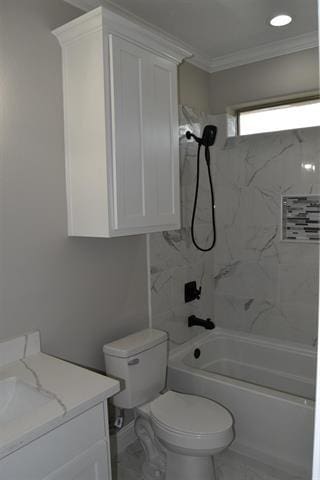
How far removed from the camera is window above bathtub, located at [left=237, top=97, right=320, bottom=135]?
9.19ft

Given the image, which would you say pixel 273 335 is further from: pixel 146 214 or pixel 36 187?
pixel 36 187

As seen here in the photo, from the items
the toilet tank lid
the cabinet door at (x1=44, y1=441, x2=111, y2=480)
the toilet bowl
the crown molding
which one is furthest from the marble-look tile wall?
the cabinet door at (x1=44, y1=441, x2=111, y2=480)

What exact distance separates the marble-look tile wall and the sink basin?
117 cm

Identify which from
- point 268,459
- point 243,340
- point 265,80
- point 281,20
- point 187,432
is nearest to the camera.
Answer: point 187,432

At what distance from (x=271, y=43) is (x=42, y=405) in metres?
2.69

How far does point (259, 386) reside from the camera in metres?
2.35

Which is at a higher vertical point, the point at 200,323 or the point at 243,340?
the point at 200,323

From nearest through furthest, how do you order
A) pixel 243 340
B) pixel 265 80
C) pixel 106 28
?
pixel 106 28, pixel 265 80, pixel 243 340

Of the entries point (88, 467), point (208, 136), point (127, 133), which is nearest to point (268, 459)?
point (88, 467)

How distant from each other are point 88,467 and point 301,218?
2.10 metres

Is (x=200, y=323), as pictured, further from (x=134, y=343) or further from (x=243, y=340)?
(x=134, y=343)

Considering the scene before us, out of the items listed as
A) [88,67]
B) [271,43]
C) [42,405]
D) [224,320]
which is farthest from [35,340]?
[271,43]

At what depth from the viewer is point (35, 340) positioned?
190 centimetres

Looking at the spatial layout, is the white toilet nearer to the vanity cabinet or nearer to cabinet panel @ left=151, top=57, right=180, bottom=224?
the vanity cabinet
